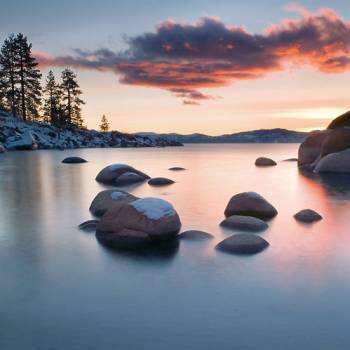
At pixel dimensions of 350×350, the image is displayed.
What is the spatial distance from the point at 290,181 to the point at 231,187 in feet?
15.6

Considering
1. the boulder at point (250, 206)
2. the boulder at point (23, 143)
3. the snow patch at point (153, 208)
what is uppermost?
the boulder at point (23, 143)

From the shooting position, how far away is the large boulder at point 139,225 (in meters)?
9.57

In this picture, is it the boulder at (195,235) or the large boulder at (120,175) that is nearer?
the boulder at (195,235)

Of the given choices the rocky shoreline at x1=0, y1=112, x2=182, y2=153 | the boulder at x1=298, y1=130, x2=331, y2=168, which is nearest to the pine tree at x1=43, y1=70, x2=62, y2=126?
the rocky shoreline at x1=0, y1=112, x2=182, y2=153

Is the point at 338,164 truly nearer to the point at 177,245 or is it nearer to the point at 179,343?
the point at 177,245

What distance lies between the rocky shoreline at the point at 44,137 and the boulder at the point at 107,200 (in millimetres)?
46852

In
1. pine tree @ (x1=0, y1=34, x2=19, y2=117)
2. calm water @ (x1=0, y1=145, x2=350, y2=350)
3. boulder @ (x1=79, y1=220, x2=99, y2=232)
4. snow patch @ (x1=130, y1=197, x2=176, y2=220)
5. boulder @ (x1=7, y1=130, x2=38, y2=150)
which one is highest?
pine tree @ (x1=0, y1=34, x2=19, y2=117)

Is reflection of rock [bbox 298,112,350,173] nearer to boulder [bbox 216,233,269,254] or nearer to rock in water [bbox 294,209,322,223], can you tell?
rock in water [bbox 294,209,322,223]

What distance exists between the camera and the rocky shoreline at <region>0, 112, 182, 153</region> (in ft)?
208

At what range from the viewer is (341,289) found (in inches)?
268

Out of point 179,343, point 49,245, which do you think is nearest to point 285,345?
point 179,343

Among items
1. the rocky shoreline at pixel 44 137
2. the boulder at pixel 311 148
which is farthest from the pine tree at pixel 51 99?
the boulder at pixel 311 148

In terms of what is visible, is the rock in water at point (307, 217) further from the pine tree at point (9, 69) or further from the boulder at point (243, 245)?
the pine tree at point (9, 69)

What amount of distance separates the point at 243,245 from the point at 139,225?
2450 mm
